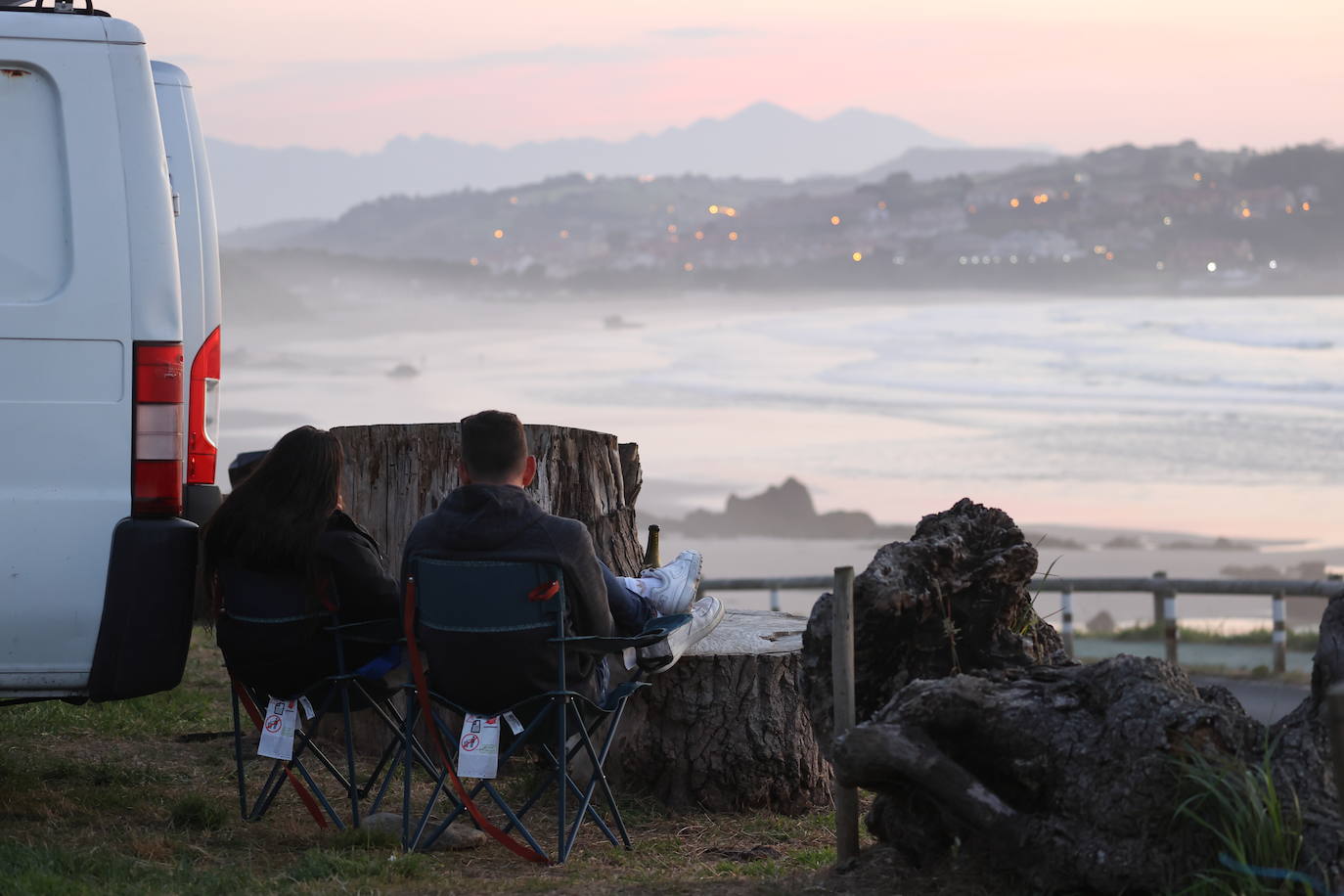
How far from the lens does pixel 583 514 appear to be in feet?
20.8

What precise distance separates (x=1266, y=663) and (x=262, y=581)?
12.8 metres

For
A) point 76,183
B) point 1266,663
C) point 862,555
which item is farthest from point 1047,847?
point 862,555

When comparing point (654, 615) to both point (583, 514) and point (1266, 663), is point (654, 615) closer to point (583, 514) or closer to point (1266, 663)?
point (583, 514)

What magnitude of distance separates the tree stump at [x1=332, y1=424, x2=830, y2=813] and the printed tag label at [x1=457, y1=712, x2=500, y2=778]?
122cm

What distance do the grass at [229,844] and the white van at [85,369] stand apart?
0.56m

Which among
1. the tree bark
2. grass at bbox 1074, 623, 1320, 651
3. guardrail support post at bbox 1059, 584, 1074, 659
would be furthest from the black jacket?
grass at bbox 1074, 623, 1320, 651

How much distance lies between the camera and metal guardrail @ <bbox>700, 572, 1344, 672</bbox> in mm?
13844

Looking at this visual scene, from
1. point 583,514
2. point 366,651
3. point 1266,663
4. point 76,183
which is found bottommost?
point 1266,663

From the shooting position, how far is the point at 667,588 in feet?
17.4

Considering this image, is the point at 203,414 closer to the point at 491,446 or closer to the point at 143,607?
the point at 143,607

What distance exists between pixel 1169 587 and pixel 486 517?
11.2m

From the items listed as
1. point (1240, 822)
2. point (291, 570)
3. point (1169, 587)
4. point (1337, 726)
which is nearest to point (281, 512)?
point (291, 570)

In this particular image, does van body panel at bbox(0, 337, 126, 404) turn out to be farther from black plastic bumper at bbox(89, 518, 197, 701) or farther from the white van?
black plastic bumper at bbox(89, 518, 197, 701)

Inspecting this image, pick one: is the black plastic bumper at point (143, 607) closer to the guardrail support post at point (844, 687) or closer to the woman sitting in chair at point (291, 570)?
the woman sitting in chair at point (291, 570)
